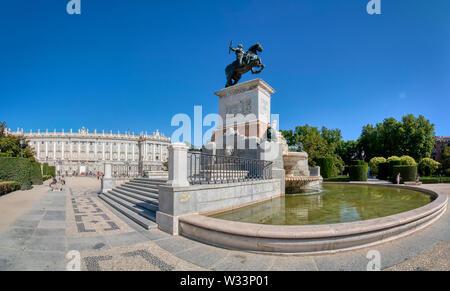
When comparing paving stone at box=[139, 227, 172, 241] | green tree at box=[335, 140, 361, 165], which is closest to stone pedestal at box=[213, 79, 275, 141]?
paving stone at box=[139, 227, 172, 241]

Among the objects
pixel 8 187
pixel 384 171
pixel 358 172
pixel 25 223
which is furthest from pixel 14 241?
pixel 384 171

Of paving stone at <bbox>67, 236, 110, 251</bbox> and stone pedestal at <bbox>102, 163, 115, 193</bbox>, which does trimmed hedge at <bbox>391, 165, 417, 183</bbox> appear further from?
stone pedestal at <bbox>102, 163, 115, 193</bbox>

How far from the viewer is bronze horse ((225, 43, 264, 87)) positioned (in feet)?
47.9

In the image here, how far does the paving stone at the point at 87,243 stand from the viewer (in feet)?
12.9

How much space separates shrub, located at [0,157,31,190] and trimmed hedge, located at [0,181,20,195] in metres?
0.72

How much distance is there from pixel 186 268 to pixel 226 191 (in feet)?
11.1

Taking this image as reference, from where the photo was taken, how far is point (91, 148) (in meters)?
92.8

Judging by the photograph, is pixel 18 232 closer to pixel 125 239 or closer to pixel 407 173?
pixel 125 239

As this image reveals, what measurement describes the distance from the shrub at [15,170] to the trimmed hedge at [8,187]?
2.37ft

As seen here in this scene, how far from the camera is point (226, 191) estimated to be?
20.9 ft

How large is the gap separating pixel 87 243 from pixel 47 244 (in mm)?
711
